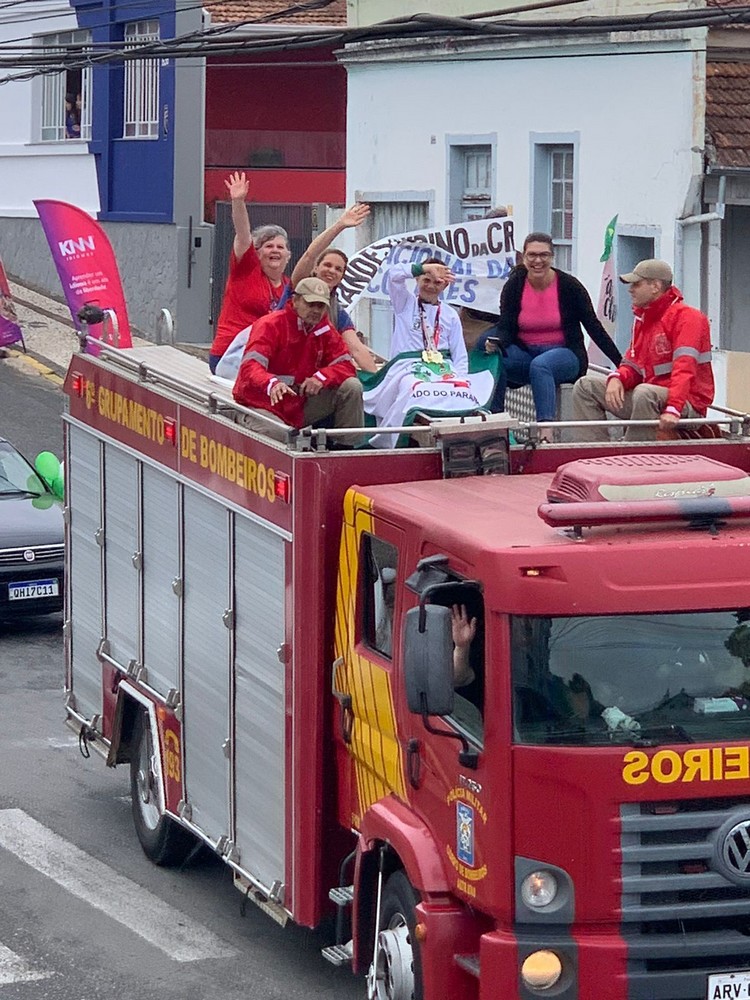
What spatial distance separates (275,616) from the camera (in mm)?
8086

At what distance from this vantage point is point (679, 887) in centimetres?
635

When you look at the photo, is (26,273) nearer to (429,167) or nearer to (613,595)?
(429,167)

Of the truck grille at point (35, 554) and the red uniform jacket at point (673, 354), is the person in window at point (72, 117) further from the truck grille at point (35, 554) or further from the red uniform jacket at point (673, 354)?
the red uniform jacket at point (673, 354)

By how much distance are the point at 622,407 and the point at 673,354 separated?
1.28 feet

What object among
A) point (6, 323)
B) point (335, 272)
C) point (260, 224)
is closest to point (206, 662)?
point (335, 272)

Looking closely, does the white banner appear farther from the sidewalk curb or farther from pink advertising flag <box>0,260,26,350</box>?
the sidewalk curb

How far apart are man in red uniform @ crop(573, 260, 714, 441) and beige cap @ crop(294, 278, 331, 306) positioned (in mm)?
1641

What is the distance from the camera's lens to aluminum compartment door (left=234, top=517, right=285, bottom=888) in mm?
8102

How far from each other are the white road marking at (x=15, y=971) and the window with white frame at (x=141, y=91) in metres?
22.6

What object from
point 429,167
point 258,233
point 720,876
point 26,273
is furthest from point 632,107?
point 26,273

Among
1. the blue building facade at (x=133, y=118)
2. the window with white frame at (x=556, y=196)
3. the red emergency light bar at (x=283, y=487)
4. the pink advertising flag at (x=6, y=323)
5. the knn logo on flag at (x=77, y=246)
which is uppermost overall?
the blue building facade at (x=133, y=118)

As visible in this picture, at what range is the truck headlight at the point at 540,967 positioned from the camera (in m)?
→ 6.40

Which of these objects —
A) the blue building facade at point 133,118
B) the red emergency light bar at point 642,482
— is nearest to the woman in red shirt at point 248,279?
the red emergency light bar at point 642,482

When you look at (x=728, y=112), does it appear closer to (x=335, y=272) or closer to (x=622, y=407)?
(x=335, y=272)
